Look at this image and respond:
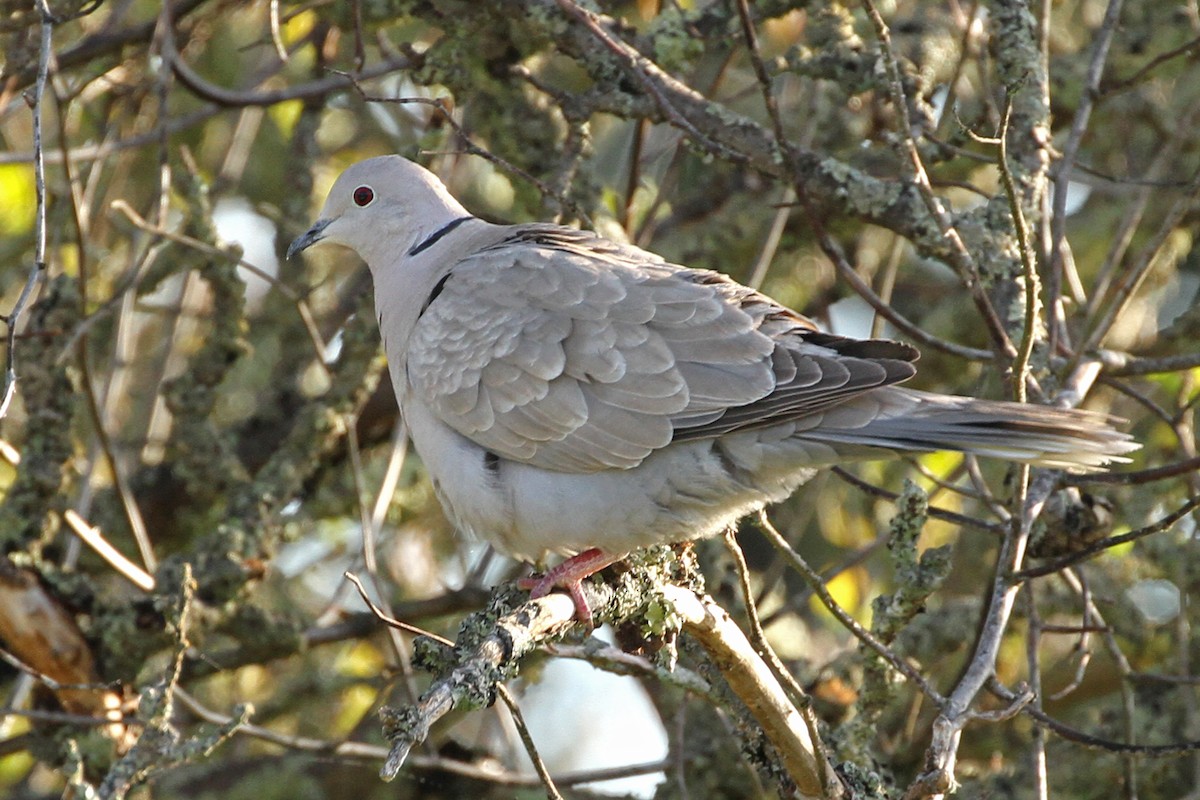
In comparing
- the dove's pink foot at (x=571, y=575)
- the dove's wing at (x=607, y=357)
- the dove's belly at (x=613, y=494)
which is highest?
the dove's wing at (x=607, y=357)

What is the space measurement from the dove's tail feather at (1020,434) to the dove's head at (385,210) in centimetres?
198

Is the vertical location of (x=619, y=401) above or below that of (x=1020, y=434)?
below

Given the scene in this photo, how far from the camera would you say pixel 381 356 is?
4.71 meters

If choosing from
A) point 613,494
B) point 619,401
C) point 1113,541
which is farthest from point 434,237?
point 1113,541

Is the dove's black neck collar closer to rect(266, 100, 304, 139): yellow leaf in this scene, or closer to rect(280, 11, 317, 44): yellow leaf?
rect(266, 100, 304, 139): yellow leaf

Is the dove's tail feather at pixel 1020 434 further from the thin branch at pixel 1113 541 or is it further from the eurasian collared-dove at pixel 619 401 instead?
the thin branch at pixel 1113 541

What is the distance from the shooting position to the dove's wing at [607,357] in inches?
122

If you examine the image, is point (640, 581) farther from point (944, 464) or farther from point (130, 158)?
point (130, 158)

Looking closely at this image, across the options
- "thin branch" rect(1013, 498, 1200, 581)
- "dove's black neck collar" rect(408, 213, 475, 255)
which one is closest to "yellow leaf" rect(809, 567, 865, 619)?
"dove's black neck collar" rect(408, 213, 475, 255)

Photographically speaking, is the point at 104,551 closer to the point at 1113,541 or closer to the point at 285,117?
the point at 285,117

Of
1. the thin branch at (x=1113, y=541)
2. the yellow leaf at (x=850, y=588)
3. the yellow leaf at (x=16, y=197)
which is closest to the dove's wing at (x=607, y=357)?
the thin branch at (x=1113, y=541)

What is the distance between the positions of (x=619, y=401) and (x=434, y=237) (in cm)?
125

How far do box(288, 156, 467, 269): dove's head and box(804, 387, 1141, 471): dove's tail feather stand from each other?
1.98 meters

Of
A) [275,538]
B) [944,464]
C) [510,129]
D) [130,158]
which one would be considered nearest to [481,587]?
[275,538]
